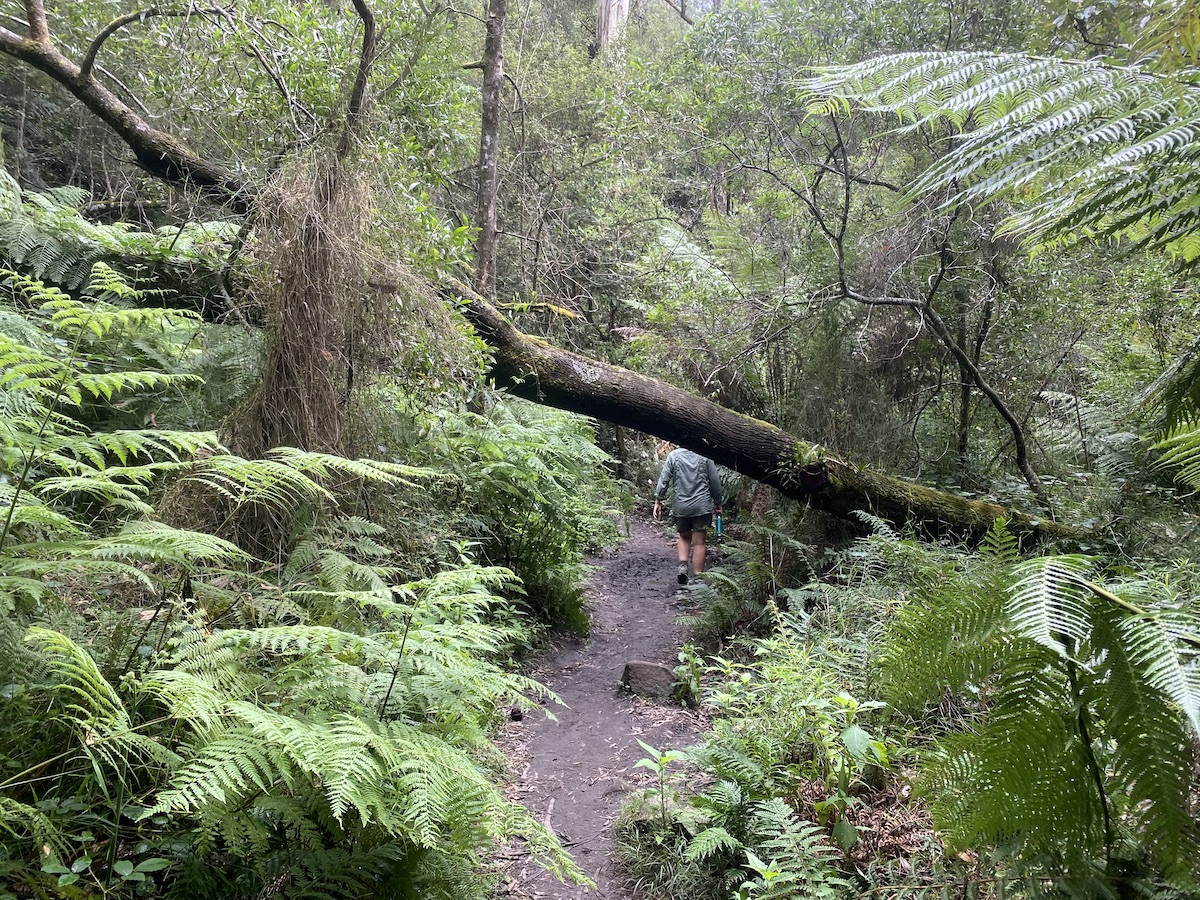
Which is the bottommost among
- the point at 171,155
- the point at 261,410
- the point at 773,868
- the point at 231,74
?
the point at 773,868

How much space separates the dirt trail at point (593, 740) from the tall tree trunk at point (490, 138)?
3.81m

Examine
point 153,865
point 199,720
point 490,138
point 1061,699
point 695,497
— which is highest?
point 490,138

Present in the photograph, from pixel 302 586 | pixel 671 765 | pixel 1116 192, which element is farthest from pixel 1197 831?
pixel 302 586

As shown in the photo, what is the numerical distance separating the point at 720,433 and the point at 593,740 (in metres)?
3.19

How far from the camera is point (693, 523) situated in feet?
27.6

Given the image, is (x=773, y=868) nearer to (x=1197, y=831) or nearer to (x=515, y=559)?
(x=1197, y=831)

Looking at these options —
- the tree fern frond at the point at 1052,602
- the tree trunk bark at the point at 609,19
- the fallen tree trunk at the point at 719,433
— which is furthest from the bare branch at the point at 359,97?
the tree trunk bark at the point at 609,19

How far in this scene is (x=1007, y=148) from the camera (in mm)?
1613

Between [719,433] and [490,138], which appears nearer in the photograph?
[719,433]

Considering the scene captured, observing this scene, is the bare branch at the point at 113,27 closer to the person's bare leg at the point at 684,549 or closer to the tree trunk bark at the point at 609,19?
the person's bare leg at the point at 684,549

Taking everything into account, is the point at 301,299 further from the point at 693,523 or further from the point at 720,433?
the point at 693,523

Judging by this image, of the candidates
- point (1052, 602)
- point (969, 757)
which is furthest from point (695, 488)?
point (1052, 602)

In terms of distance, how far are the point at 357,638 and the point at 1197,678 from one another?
249 cm

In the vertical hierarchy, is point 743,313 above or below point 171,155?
above
